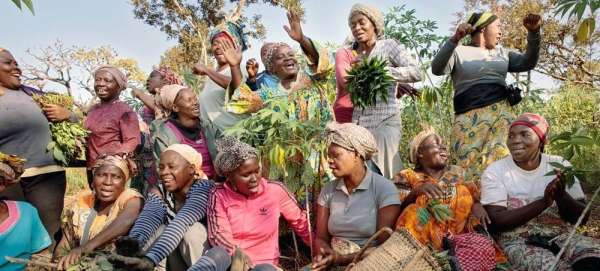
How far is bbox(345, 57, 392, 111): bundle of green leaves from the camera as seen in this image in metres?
3.15

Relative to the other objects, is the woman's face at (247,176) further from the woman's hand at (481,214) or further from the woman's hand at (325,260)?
the woman's hand at (481,214)

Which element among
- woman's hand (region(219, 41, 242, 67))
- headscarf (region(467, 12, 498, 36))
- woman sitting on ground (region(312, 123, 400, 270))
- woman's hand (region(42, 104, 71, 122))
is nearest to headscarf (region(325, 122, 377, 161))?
woman sitting on ground (region(312, 123, 400, 270))

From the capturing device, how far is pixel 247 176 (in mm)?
3098

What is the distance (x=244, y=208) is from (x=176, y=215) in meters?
0.44

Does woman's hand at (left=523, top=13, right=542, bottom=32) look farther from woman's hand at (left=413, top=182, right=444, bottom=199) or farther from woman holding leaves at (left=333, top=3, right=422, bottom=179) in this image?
woman's hand at (left=413, top=182, right=444, bottom=199)

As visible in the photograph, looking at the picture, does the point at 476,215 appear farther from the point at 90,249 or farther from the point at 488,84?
the point at 90,249

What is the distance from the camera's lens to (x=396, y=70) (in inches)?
134

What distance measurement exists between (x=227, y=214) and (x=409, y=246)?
125 centimetres

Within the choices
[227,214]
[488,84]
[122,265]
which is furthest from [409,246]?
[488,84]

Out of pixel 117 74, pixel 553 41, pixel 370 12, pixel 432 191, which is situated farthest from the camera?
pixel 553 41

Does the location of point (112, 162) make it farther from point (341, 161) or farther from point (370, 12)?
point (370, 12)

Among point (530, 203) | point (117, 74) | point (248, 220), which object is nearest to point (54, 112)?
point (117, 74)

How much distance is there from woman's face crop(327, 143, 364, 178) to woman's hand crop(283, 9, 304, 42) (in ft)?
3.69

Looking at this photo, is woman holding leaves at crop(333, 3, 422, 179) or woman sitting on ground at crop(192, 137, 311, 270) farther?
woman holding leaves at crop(333, 3, 422, 179)
